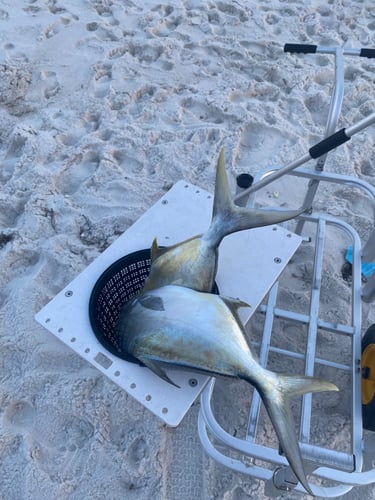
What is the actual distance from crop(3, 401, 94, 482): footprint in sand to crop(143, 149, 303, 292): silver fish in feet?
2.02

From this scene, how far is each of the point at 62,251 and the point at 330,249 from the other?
1.34 meters

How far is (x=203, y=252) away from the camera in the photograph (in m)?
1.28

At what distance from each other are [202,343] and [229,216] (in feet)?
1.41

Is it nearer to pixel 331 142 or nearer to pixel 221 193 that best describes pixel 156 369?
pixel 221 193

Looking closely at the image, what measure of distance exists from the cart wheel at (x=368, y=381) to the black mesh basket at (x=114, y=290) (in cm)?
57

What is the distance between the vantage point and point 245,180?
1579mm

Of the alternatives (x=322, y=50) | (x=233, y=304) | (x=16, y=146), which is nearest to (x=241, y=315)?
(x=233, y=304)

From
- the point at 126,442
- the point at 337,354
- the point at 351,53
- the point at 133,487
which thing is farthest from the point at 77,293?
the point at 351,53

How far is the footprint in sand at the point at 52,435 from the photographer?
142cm

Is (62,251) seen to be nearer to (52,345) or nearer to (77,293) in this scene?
(52,345)

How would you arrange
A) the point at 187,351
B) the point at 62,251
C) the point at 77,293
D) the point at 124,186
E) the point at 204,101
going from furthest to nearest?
the point at 204,101 → the point at 124,186 → the point at 62,251 → the point at 77,293 → the point at 187,351

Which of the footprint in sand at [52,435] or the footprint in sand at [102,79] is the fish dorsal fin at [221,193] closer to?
the footprint in sand at [52,435]

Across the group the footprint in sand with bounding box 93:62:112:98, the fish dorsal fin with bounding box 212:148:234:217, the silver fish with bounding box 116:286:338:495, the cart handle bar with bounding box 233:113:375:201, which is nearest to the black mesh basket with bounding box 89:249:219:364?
the silver fish with bounding box 116:286:338:495

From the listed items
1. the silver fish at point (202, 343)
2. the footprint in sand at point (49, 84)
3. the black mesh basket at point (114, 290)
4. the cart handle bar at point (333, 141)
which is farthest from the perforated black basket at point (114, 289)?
the footprint in sand at point (49, 84)
